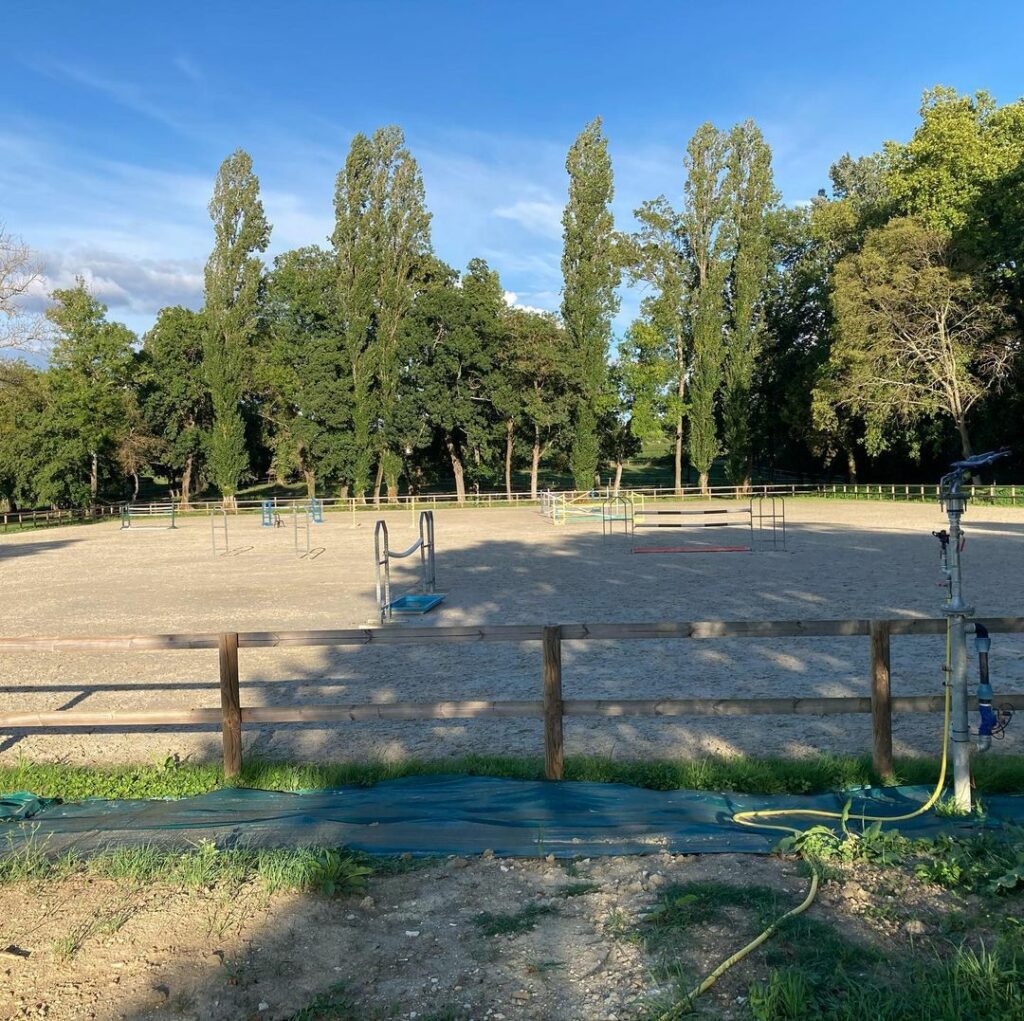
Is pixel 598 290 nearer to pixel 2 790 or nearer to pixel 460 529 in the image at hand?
pixel 460 529

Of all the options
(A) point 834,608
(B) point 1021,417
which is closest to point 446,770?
(A) point 834,608

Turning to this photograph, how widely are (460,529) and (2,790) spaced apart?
24.6m

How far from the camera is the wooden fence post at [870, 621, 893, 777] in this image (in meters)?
4.73

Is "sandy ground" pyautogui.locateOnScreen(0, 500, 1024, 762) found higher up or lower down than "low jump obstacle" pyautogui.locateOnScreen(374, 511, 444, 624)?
lower down

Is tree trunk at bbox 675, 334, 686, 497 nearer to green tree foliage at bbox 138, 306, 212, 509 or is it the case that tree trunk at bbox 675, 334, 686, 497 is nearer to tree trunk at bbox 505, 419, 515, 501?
tree trunk at bbox 505, 419, 515, 501

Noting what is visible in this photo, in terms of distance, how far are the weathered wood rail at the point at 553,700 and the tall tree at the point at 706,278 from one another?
151ft

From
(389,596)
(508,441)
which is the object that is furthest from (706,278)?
(389,596)

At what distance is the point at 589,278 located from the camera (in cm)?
4722

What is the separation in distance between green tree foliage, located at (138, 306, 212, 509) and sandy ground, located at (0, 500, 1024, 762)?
31.7m

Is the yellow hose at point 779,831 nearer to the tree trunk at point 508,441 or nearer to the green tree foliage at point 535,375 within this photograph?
the green tree foliage at point 535,375

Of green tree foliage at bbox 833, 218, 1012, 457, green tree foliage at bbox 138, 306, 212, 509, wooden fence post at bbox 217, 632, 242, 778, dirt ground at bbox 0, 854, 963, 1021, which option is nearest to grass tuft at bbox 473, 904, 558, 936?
dirt ground at bbox 0, 854, 963, 1021

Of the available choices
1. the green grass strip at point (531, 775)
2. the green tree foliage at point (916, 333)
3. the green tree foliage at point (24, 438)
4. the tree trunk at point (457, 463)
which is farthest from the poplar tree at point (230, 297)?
the green grass strip at point (531, 775)

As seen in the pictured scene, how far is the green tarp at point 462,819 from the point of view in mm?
4023

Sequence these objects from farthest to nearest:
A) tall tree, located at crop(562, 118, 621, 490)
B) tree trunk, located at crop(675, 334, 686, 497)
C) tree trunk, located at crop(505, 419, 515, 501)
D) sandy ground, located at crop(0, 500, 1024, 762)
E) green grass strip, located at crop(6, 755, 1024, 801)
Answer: tree trunk, located at crop(505, 419, 515, 501) < tree trunk, located at crop(675, 334, 686, 497) < tall tree, located at crop(562, 118, 621, 490) < sandy ground, located at crop(0, 500, 1024, 762) < green grass strip, located at crop(6, 755, 1024, 801)
